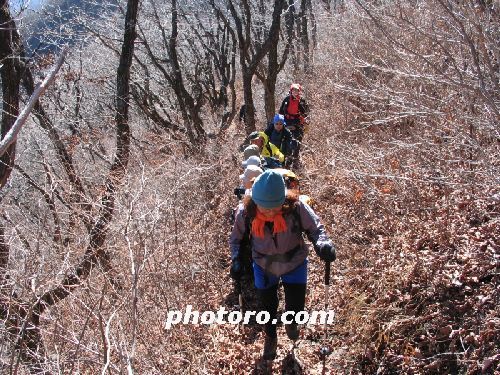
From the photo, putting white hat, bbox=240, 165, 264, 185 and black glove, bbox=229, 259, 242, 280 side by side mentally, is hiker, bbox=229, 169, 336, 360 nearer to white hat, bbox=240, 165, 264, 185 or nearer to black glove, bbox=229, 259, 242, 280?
black glove, bbox=229, 259, 242, 280

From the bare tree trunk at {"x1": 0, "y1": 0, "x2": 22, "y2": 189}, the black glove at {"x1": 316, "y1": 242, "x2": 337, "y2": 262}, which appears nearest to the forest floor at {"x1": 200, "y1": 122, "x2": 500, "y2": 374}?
the black glove at {"x1": 316, "y1": 242, "x2": 337, "y2": 262}

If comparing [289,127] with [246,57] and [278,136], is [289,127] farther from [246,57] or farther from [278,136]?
[246,57]

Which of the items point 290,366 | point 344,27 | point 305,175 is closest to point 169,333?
point 290,366

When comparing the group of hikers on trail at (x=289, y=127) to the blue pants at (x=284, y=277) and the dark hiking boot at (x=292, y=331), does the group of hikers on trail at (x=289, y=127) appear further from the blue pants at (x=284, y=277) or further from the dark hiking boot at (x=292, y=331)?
the dark hiking boot at (x=292, y=331)

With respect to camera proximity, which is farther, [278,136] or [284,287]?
[278,136]

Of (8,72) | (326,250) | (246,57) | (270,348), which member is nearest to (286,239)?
(326,250)

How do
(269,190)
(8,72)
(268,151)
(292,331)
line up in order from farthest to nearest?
1. (268,151)
2. (8,72)
3. (292,331)
4. (269,190)

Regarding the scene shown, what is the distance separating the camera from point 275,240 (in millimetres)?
3816

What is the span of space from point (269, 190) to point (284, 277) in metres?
0.89

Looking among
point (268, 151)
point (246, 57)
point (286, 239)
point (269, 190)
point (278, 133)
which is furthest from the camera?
point (246, 57)

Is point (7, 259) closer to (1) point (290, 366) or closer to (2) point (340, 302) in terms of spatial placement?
(1) point (290, 366)

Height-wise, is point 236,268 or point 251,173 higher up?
point 251,173

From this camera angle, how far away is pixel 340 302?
4816 mm

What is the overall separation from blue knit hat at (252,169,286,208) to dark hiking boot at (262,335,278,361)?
136 centimetres
